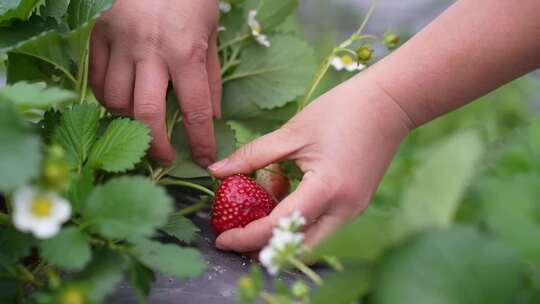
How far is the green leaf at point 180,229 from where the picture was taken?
31.6 inches

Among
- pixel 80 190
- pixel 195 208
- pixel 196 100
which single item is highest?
pixel 80 190

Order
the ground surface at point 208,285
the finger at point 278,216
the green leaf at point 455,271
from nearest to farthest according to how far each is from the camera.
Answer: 1. the green leaf at point 455,271
2. the ground surface at point 208,285
3. the finger at point 278,216

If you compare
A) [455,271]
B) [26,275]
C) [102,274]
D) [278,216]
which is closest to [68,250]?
[102,274]

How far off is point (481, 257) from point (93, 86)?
25.4 inches

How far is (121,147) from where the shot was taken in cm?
75

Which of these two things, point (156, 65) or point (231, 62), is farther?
point (231, 62)

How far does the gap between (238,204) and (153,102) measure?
0.15 metres

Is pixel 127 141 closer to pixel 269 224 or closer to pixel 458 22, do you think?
pixel 269 224

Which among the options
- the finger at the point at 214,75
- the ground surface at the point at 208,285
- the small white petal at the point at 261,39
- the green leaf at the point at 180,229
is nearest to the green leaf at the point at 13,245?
the ground surface at the point at 208,285

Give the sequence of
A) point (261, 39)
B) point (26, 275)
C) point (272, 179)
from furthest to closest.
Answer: point (261, 39) → point (272, 179) → point (26, 275)

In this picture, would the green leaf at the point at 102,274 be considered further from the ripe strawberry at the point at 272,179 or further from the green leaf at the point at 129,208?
the ripe strawberry at the point at 272,179

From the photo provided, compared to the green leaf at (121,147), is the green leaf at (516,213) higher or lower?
higher

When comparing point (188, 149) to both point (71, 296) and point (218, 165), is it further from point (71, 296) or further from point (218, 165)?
point (71, 296)

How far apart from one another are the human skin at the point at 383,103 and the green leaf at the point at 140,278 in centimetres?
25
